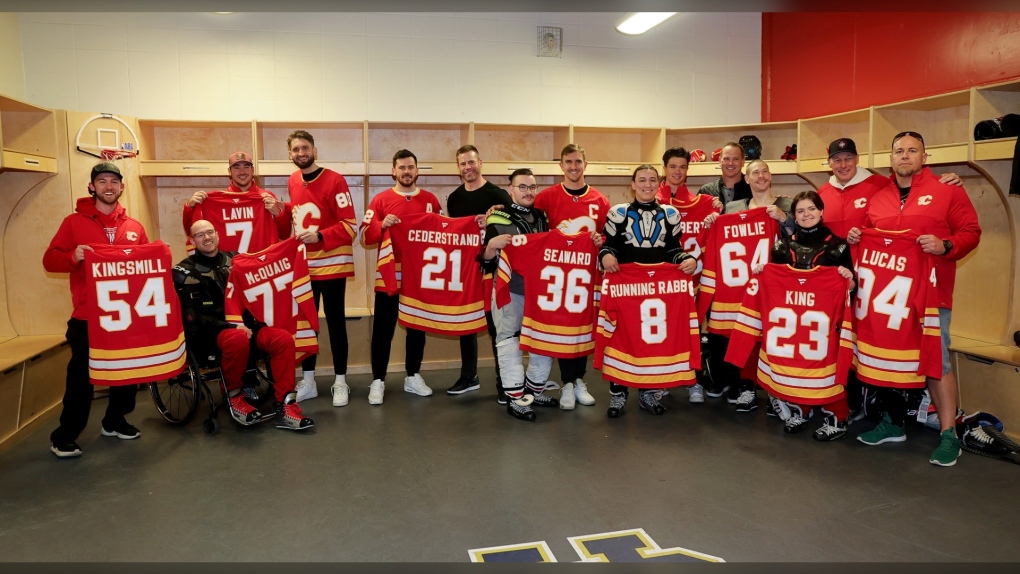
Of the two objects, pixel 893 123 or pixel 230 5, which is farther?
pixel 893 123

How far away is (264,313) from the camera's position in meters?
4.20

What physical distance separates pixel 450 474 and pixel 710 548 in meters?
1.34

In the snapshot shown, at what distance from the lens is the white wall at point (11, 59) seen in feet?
16.1

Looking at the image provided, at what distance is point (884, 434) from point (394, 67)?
478 cm

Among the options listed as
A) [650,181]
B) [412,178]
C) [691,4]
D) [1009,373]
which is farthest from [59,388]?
[1009,373]

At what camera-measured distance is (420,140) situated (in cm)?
600

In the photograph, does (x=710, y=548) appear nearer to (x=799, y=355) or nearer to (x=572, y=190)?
(x=799, y=355)

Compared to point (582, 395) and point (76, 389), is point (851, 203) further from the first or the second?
point (76, 389)

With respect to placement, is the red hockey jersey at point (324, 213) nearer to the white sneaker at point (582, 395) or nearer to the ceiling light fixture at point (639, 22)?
the white sneaker at point (582, 395)

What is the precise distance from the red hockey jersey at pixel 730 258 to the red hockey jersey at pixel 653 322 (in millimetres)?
436

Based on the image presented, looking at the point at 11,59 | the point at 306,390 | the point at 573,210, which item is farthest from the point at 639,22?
the point at 11,59

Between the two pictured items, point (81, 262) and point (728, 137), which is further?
point (728, 137)

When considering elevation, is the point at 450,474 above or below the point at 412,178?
below

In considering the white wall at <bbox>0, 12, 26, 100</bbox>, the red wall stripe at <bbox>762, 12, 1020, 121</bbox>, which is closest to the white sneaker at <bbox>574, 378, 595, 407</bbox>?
the red wall stripe at <bbox>762, 12, 1020, 121</bbox>
